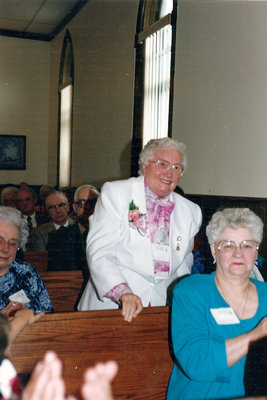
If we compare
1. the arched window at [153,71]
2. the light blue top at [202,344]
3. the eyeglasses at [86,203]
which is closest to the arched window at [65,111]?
the arched window at [153,71]

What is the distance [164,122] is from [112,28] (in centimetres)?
299

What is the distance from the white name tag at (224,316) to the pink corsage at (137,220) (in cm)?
79

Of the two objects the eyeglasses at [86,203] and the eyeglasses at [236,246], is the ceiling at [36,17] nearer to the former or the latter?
the eyeglasses at [86,203]

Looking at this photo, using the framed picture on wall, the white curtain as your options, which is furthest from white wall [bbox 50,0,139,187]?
the framed picture on wall

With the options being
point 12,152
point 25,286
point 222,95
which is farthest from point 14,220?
point 12,152

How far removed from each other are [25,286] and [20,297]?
80 mm

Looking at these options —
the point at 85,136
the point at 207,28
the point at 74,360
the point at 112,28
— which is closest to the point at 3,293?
the point at 74,360

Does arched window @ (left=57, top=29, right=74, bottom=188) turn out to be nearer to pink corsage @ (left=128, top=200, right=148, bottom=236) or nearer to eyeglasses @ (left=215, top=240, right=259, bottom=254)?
pink corsage @ (left=128, top=200, right=148, bottom=236)

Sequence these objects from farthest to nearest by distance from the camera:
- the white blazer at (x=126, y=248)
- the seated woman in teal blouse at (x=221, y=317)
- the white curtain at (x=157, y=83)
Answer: the white curtain at (x=157, y=83) → the white blazer at (x=126, y=248) → the seated woman in teal blouse at (x=221, y=317)

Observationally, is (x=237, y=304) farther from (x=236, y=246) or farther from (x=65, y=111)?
(x=65, y=111)

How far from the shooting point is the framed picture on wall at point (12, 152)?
44.2 ft

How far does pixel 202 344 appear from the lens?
82.2 inches

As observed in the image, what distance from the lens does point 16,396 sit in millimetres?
911

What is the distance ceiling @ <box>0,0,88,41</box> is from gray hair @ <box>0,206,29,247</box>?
28.4 feet
